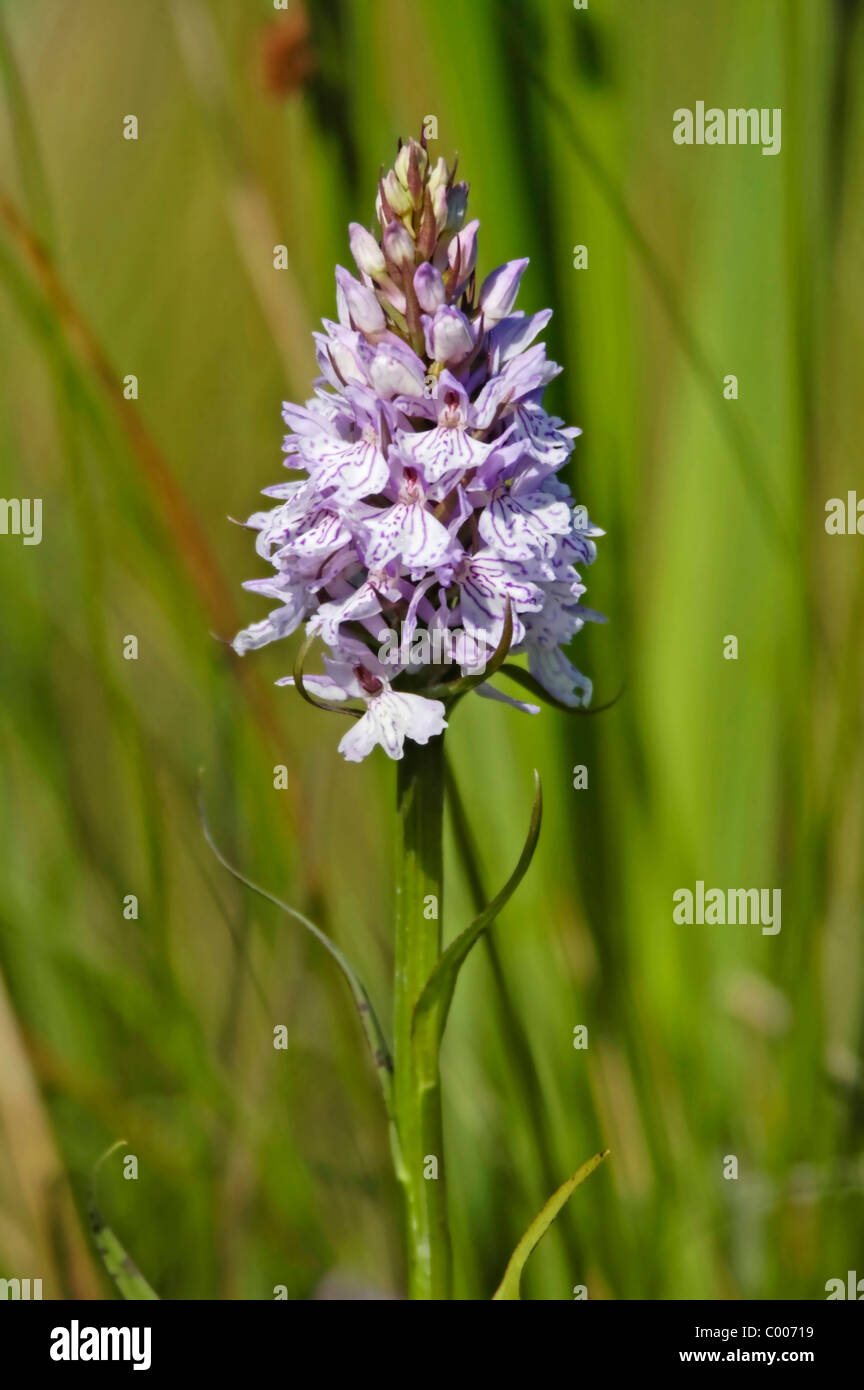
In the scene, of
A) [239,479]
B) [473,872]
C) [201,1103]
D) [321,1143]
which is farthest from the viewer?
[239,479]

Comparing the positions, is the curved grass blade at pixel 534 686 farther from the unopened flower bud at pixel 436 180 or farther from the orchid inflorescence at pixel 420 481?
the unopened flower bud at pixel 436 180

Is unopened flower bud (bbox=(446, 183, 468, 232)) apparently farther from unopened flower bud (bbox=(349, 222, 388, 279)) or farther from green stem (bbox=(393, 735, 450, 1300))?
green stem (bbox=(393, 735, 450, 1300))

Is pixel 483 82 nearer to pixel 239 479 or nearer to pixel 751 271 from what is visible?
pixel 751 271

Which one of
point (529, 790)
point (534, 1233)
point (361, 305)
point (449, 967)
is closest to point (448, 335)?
point (361, 305)

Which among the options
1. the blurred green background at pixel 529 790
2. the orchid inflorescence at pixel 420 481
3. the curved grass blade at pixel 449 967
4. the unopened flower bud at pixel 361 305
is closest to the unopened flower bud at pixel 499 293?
the orchid inflorescence at pixel 420 481

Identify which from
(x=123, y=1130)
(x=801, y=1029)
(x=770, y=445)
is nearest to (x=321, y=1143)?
(x=123, y=1130)
